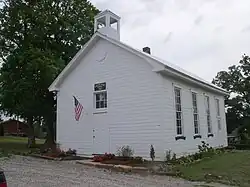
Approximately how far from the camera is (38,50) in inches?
911

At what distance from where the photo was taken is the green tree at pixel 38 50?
22625 millimetres

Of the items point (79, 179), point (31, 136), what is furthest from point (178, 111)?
point (31, 136)

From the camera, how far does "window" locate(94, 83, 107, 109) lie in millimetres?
16547

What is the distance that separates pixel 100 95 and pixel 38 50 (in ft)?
28.3

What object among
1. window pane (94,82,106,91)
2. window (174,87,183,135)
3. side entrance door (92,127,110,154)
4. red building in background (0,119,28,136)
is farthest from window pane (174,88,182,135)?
red building in background (0,119,28,136)

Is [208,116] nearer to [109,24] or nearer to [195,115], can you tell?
[195,115]

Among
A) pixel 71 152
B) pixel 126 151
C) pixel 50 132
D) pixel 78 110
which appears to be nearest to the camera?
pixel 126 151

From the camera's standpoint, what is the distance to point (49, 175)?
10.0 metres

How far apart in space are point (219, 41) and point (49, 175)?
49.2 feet

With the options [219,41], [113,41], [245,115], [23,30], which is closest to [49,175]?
[113,41]

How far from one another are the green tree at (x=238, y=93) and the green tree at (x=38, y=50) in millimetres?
16291

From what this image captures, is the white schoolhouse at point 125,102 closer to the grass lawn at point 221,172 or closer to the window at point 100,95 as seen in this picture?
the window at point 100,95

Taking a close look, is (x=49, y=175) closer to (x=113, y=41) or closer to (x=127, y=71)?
(x=127, y=71)

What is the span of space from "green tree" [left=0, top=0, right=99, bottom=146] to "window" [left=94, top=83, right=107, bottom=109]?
634 cm
